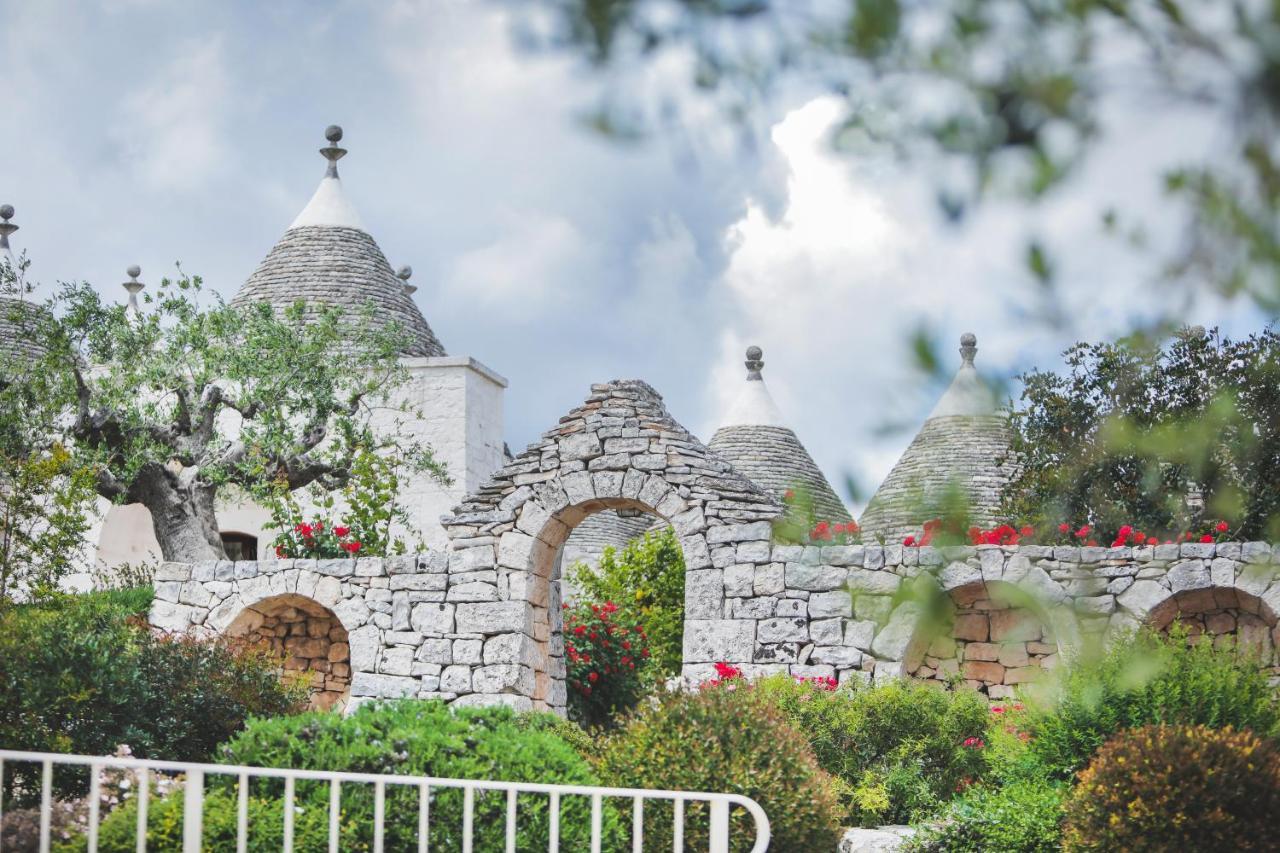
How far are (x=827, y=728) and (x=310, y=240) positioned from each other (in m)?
12.7

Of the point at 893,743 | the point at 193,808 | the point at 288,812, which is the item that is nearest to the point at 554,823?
the point at 288,812

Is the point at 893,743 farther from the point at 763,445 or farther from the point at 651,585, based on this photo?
the point at 763,445

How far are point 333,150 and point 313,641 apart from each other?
31.6 ft

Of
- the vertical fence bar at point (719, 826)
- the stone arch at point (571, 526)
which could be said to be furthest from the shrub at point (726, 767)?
the stone arch at point (571, 526)

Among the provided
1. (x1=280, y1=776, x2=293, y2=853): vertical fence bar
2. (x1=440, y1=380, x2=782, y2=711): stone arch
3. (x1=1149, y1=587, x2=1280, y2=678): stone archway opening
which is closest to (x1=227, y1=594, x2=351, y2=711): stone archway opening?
(x1=440, y1=380, x2=782, y2=711): stone arch

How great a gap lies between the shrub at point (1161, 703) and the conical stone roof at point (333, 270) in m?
11.6

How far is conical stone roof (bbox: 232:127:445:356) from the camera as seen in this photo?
61.8 ft

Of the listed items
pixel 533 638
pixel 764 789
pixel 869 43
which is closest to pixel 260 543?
pixel 533 638

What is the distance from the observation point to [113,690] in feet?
27.4

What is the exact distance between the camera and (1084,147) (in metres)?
2.05

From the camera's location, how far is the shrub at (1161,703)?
25.6ft

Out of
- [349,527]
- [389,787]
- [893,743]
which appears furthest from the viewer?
[349,527]

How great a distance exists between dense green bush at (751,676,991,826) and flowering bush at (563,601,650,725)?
11.0ft

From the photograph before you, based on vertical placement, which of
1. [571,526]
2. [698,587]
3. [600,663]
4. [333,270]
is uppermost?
[333,270]
